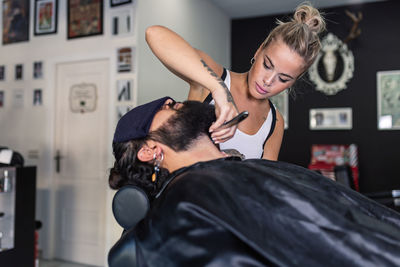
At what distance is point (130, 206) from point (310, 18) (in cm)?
91

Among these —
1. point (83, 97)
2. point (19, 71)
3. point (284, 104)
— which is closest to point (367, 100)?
point (284, 104)

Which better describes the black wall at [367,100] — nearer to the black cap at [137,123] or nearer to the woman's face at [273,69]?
the woman's face at [273,69]

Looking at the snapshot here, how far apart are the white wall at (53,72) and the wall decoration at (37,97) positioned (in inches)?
2.2

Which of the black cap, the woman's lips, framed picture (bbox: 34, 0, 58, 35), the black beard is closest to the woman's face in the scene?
the woman's lips

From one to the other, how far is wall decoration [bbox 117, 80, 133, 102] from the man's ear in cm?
253

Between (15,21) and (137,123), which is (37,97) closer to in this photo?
(15,21)

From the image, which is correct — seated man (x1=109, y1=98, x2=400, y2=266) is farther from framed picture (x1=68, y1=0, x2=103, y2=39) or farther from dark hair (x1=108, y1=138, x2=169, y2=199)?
framed picture (x1=68, y1=0, x2=103, y2=39)

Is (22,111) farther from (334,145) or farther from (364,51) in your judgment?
(364,51)

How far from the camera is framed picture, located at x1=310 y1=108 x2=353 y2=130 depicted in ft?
15.6

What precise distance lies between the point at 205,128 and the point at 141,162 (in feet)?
0.75

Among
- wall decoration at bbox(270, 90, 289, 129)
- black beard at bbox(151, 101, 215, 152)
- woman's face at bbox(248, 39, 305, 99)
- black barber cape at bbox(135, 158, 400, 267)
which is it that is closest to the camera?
black barber cape at bbox(135, 158, 400, 267)

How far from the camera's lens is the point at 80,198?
3959mm

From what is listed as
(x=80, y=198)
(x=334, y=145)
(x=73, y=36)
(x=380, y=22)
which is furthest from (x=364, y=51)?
(x=80, y=198)

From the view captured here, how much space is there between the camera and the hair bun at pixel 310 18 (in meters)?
1.31
